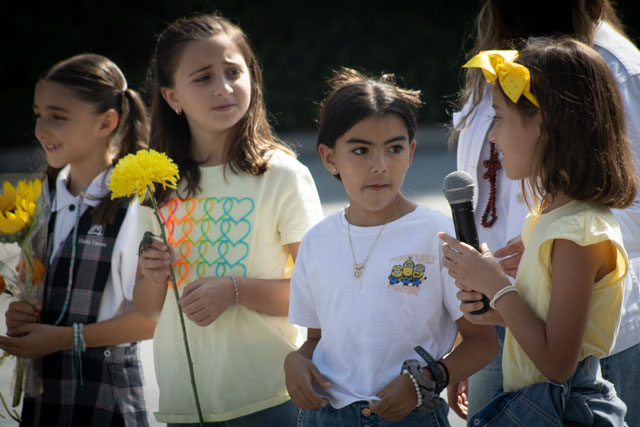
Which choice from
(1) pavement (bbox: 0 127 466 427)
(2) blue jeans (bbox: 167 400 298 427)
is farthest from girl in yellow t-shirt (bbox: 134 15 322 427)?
(1) pavement (bbox: 0 127 466 427)

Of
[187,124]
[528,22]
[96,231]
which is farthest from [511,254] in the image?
[96,231]

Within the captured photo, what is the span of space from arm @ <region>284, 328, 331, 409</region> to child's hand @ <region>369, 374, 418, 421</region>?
0.19 meters

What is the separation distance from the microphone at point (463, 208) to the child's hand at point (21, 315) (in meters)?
1.78

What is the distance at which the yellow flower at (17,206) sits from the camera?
280cm

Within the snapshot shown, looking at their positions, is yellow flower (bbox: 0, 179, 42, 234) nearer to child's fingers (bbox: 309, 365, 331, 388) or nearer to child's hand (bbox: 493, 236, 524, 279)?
child's fingers (bbox: 309, 365, 331, 388)

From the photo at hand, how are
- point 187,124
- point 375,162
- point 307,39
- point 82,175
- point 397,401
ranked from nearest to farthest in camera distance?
point 397,401
point 375,162
point 187,124
point 82,175
point 307,39

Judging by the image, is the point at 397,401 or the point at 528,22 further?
the point at 528,22

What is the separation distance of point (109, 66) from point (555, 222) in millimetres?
2205

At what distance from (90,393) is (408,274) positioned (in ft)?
4.73

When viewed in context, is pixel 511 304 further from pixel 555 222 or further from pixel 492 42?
pixel 492 42

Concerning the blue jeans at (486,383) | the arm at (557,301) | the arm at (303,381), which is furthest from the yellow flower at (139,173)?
the blue jeans at (486,383)

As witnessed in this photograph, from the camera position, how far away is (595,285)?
1.89m

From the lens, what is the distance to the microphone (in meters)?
1.93

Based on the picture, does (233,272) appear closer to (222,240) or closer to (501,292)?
(222,240)
